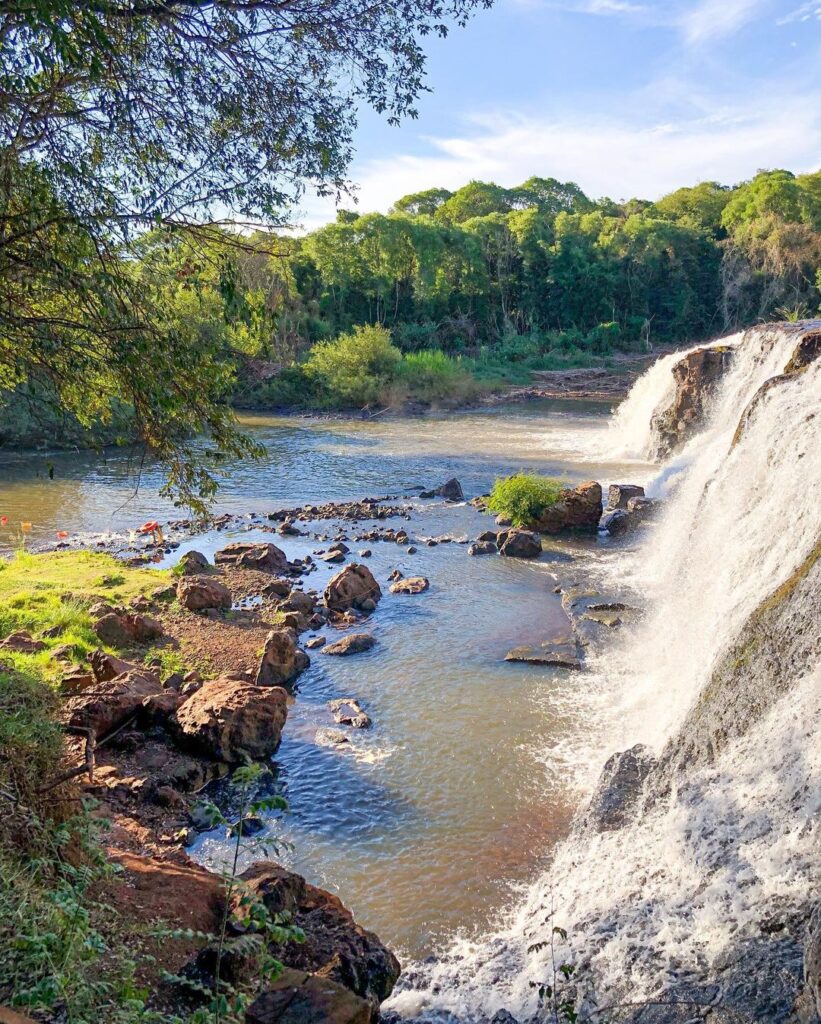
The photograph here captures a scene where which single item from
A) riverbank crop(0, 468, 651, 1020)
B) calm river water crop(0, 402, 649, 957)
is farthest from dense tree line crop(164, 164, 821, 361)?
riverbank crop(0, 468, 651, 1020)

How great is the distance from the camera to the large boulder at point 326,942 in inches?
168

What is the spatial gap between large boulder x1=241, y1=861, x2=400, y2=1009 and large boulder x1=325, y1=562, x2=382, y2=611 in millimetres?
6692

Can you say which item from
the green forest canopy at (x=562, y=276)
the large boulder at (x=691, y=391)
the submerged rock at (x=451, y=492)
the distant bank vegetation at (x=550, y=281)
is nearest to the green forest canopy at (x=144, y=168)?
the submerged rock at (x=451, y=492)

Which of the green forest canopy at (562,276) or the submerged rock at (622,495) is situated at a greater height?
the green forest canopy at (562,276)

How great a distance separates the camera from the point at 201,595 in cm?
1099

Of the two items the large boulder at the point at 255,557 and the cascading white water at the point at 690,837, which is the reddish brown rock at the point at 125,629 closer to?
the large boulder at the point at 255,557

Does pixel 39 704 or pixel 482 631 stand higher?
pixel 39 704

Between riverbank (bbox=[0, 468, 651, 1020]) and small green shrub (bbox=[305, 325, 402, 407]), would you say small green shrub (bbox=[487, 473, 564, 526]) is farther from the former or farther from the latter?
small green shrub (bbox=[305, 325, 402, 407])

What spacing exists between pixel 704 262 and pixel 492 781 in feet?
172

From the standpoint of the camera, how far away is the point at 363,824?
6699 mm

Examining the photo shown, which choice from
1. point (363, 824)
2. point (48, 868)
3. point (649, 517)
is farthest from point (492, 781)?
point (649, 517)

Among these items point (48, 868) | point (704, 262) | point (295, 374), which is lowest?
point (48, 868)

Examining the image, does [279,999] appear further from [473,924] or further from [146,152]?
[146,152]

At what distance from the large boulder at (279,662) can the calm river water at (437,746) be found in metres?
0.19
